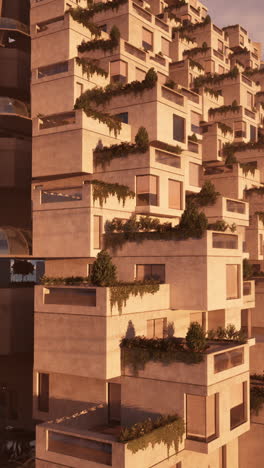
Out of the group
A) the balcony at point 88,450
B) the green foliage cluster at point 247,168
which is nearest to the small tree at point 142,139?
the green foliage cluster at point 247,168

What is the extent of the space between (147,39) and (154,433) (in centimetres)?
3827

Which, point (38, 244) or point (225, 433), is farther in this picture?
point (38, 244)

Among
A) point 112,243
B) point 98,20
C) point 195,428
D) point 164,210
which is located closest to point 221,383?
point 195,428

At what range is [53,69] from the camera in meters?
43.8

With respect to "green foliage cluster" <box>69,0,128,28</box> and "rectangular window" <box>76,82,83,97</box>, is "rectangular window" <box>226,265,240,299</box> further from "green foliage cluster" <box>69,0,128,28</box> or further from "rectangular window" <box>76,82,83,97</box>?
"green foliage cluster" <box>69,0,128,28</box>

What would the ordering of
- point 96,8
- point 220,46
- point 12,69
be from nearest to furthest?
point 12,69, point 96,8, point 220,46

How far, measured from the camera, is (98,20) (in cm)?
5147

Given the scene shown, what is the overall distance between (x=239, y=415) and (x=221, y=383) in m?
4.24

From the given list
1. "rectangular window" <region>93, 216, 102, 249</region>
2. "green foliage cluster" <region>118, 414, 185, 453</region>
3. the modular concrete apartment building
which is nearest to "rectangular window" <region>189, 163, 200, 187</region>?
the modular concrete apartment building

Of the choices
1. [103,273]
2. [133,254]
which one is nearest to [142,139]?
[133,254]

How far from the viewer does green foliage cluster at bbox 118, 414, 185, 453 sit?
25.5m

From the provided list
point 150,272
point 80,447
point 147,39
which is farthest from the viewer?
point 147,39

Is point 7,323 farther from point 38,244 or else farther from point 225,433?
point 225,433

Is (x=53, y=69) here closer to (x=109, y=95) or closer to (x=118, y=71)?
(x=109, y=95)
